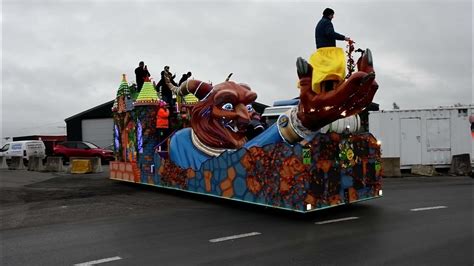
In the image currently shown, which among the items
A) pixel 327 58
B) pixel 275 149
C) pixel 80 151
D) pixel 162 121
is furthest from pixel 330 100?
pixel 80 151

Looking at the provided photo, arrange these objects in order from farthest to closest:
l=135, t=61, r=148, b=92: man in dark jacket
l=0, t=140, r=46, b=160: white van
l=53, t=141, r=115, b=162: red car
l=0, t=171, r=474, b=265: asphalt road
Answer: l=0, t=140, r=46, b=160: white van
l=53, t=141, r=115, b=162: red car
l=135, t=61, r=148, b=92: man in dark jacket
l=0, t=171, r=474, b=265: asphalt road

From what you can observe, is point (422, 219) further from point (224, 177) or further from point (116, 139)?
point (116, 139)

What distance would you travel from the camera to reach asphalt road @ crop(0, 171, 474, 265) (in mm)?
5918

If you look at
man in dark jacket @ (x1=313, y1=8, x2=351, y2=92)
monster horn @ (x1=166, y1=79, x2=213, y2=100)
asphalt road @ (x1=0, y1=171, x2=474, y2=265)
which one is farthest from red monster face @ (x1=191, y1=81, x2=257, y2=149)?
man in dark jacket @ (x1=313, y1=8, x2=351, y2=92)

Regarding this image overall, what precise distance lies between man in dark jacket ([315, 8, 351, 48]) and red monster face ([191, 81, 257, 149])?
3.05 meters

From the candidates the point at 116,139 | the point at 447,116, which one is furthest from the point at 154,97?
the point at 447,116

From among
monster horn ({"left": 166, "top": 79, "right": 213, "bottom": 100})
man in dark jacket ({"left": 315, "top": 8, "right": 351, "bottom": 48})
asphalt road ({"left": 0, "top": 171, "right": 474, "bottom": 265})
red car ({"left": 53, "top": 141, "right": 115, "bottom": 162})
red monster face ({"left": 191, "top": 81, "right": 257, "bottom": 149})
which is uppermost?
man in dark jacket ({"left": 315, "top": 8, "right": 351, "bottom": 48})

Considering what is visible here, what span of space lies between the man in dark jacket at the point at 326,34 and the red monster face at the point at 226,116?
3053 mm

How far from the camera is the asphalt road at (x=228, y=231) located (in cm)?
592

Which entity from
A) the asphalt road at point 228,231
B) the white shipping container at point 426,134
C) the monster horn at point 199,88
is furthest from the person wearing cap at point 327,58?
the white shipping container at point 426,134

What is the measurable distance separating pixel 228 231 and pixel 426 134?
12217mm

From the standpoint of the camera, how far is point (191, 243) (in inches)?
265

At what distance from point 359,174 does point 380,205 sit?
1.37m

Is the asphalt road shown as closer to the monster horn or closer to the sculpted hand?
the sculpted hand
